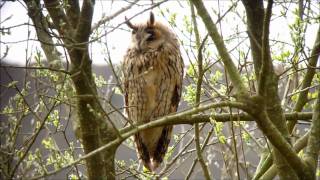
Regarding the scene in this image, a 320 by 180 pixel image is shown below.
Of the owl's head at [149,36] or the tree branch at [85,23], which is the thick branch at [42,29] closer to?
the tree branch at [85,23]

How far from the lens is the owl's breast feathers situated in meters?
3.51

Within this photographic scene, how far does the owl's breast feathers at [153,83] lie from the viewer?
11.5 ft

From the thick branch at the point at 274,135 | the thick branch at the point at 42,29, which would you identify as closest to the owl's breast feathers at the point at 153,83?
the thick branch at the point at 42,29

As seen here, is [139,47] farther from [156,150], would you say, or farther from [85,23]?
[85,23]

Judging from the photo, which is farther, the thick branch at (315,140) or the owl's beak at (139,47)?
the owl's beak at (139,47)

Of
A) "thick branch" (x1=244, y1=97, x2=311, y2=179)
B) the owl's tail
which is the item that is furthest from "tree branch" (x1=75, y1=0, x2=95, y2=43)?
the owl's tail

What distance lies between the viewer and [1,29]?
2.21 meters

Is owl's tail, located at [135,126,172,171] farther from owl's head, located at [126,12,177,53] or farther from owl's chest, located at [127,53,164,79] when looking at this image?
owl's head, located at [126,12,177,53]

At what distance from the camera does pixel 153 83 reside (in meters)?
3.52

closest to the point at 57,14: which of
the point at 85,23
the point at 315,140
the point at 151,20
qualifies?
the point at 85,23

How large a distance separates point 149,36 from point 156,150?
0.83m

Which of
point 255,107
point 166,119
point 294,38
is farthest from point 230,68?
point 294,38

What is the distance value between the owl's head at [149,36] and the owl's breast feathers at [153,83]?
37 mm

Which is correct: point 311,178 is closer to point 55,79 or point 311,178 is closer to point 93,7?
point 93,7
